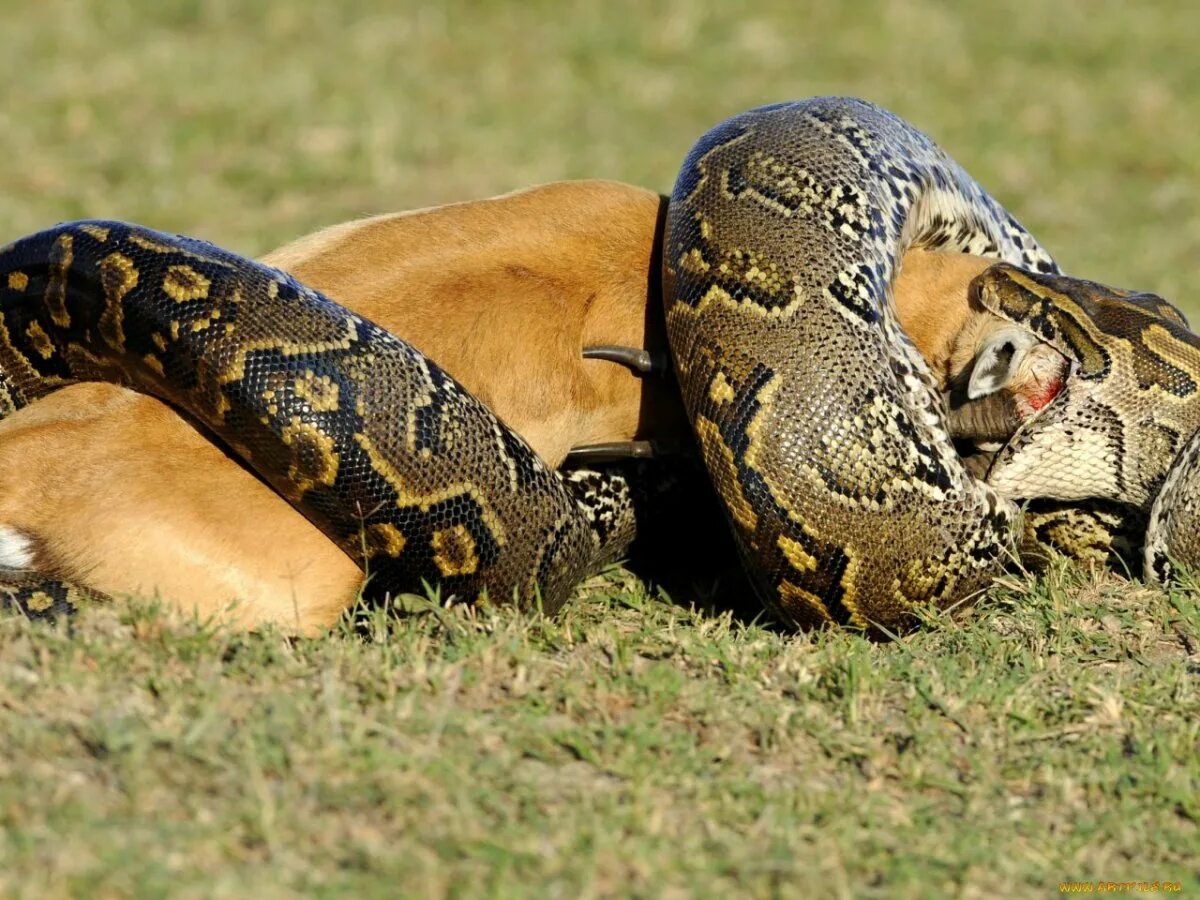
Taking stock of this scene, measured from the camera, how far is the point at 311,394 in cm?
490

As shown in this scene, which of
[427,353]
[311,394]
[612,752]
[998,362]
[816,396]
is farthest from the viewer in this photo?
[998,362]

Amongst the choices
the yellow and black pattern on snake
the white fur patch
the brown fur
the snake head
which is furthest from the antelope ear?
the white fur patch

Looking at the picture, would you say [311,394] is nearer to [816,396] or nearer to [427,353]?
[427,353]

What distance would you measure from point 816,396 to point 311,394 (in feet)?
5.60

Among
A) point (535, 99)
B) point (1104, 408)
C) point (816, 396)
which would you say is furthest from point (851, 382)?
point (535, 99)

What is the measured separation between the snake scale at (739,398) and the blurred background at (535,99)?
5.09 m

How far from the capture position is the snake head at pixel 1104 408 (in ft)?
19.1

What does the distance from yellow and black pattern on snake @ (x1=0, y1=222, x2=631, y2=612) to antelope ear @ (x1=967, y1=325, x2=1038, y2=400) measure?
1.68 meters

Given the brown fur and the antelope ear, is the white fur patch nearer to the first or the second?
the brown fur

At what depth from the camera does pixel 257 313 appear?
16.3ft

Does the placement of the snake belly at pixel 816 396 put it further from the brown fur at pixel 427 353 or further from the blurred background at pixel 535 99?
the blurred background at pixel 535 99

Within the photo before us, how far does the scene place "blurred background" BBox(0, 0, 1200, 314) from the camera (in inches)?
466

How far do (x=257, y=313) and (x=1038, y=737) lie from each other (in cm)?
281

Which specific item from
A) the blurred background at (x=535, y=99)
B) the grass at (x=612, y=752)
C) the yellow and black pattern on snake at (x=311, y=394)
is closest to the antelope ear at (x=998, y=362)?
the grass at (x=612, y=752)
